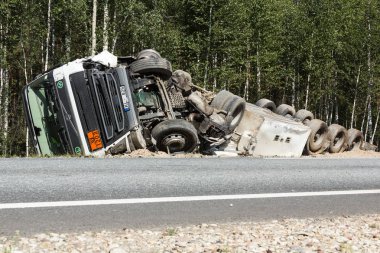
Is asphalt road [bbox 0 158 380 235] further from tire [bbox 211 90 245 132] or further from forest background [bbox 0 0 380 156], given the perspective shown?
forest background [bbox 0 0 380 156]

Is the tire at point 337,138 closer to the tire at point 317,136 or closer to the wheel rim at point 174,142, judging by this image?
the tire at point 317,136

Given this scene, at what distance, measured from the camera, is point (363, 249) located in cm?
404

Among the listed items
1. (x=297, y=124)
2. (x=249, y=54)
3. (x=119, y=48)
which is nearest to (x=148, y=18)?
(x=119, y=48)

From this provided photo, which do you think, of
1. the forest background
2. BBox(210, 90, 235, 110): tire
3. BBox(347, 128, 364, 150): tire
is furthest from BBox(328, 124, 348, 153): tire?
the forest background

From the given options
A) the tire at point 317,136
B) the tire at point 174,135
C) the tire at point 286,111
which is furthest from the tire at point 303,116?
the tire at point 174,135

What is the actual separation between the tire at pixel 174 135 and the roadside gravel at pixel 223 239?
493 centimetres

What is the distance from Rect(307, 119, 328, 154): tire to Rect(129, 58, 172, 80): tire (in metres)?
4.75

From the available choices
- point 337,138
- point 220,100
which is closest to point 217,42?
point 337,138

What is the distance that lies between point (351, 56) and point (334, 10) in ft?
11.3

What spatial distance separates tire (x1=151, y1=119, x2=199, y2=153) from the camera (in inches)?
380

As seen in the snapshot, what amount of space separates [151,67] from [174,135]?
179 centimetres

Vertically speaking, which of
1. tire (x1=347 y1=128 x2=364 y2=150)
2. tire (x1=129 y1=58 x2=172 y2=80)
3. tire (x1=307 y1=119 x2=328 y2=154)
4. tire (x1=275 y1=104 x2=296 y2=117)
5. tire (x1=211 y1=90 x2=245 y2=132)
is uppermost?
tire (x1=129 y1=58 x2=172 y2=80)

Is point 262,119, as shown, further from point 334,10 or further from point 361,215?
point 334,10

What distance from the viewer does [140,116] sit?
9.95 metres
